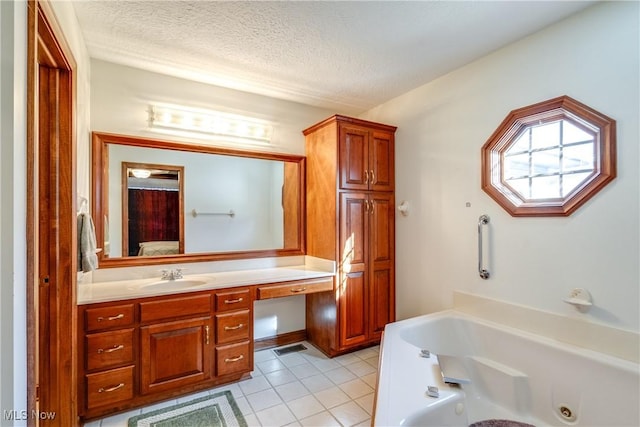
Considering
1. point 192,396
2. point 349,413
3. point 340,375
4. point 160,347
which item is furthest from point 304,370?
point 160,347

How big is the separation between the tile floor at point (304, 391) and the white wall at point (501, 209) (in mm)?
823

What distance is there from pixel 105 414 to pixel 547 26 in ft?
12.3

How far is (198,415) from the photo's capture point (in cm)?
195

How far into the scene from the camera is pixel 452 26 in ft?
6.22

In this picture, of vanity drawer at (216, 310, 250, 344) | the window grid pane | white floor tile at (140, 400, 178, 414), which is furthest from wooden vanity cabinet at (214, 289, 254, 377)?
the window grid pane

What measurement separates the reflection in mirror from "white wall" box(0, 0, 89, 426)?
1.55 m

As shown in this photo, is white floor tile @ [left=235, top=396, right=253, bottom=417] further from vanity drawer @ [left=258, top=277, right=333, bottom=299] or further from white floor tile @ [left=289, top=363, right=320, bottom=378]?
vanity drawer @ [left=258, top=277, right=333, bottom=299]

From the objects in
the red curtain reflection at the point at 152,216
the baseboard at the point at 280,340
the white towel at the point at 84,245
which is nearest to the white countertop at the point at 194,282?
the white towel at the point at 84,245

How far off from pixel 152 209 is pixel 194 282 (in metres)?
0.71

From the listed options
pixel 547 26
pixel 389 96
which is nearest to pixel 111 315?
pixel 389 96

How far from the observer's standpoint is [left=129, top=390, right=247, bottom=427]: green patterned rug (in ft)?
6.14

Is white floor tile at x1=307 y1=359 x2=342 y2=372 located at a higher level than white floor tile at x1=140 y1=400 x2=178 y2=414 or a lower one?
lower

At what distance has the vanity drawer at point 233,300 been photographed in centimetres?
226

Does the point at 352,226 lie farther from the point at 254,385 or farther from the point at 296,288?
the point at 254,385
